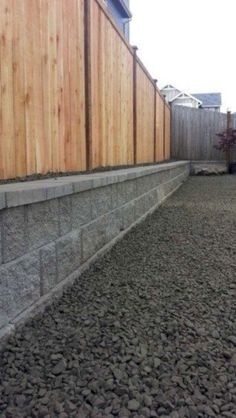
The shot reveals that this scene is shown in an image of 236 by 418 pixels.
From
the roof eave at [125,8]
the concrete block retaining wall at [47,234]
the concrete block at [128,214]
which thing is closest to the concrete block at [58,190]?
the concrete block retaining wall at [47,234]

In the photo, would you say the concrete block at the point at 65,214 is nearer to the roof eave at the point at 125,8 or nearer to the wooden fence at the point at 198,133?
the roof eave at the point at 125,8

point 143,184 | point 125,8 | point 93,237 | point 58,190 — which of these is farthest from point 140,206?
point 125,8

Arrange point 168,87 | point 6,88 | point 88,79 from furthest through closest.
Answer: point 168,87 → point 88,79 → point 6,88

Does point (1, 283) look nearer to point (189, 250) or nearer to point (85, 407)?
point (85, 407)

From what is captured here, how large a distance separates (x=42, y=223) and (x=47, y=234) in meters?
0.09

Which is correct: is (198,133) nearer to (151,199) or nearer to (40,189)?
(151,199)

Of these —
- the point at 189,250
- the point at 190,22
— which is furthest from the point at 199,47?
the point at 189,250

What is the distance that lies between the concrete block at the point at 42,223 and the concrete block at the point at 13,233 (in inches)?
2.4

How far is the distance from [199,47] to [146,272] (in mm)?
28918

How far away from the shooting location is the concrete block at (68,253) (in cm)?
245

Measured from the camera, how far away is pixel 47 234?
2258mm

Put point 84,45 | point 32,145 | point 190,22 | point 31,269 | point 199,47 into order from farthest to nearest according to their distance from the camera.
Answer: point 199,47, point 190,22, point 84,45, point 32,145, point 31,269

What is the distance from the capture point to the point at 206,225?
4.74 metres

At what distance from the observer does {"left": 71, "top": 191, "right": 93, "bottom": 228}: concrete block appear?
2676 mm
